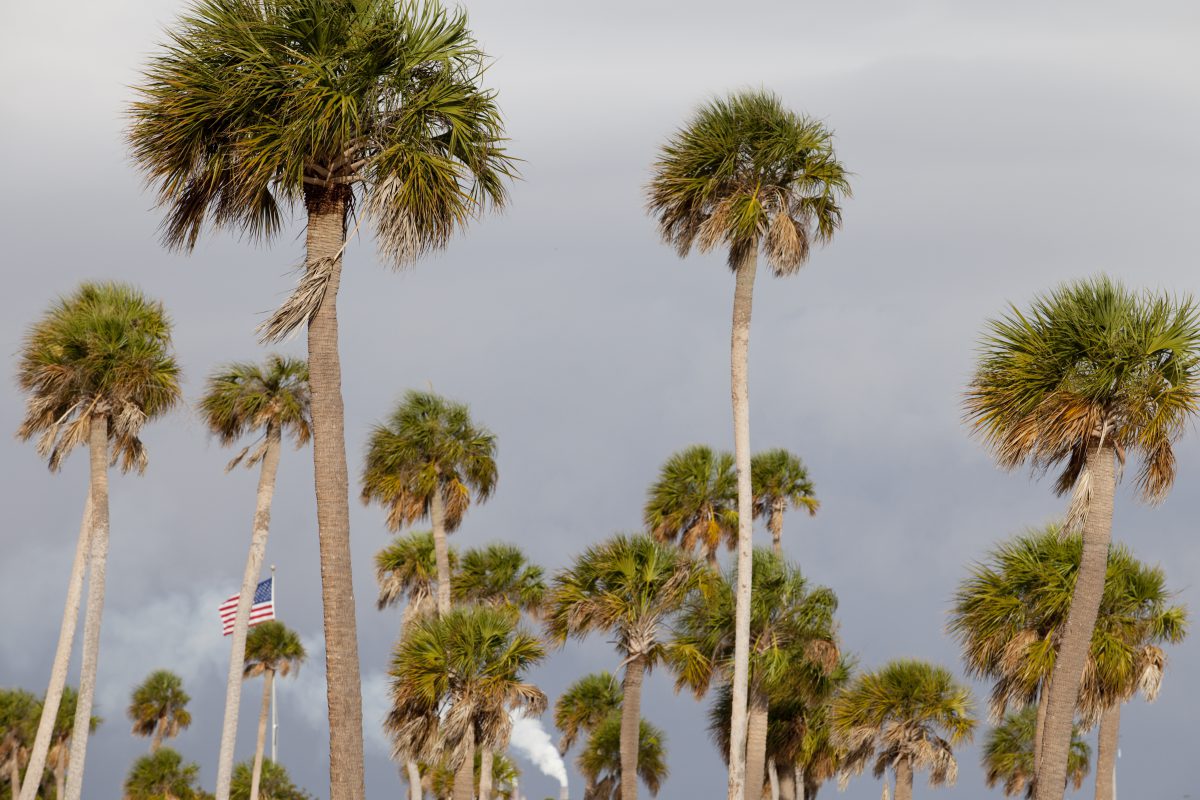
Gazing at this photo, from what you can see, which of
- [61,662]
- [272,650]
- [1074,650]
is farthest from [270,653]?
[1074,650]

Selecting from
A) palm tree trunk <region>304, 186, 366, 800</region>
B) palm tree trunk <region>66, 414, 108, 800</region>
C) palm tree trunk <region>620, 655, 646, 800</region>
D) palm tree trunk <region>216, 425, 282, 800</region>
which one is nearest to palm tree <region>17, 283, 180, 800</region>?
palm tree trunk <region>66, 414, 108, 800</region>

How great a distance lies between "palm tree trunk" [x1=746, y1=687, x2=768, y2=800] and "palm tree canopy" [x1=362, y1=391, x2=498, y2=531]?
13.8 m

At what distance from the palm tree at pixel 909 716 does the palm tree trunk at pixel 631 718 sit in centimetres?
582

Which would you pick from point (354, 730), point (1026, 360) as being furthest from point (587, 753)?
point (354, 730)

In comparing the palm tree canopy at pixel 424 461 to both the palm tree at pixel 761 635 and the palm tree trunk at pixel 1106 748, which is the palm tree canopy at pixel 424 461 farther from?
the palm tree trunk at pixel 1106 748

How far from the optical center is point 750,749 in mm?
35625

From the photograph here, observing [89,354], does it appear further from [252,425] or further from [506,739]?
[506,739]

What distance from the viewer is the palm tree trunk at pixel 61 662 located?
109 feet

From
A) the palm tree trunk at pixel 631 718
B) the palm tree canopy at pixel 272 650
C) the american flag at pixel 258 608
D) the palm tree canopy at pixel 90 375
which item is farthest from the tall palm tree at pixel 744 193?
the palm tree canopy at pixel 272 650

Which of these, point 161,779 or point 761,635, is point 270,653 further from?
point 761,635

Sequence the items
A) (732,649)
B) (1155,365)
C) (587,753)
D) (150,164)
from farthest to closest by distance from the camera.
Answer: (587,753) < (732,649) < (1155,365) < (150,164)

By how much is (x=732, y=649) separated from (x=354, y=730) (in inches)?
852

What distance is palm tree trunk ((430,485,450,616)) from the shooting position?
4216 centimetres

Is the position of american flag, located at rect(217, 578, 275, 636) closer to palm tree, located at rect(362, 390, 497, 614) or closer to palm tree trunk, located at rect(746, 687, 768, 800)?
palm tree, located at rect(362, 390, 497, 614)
